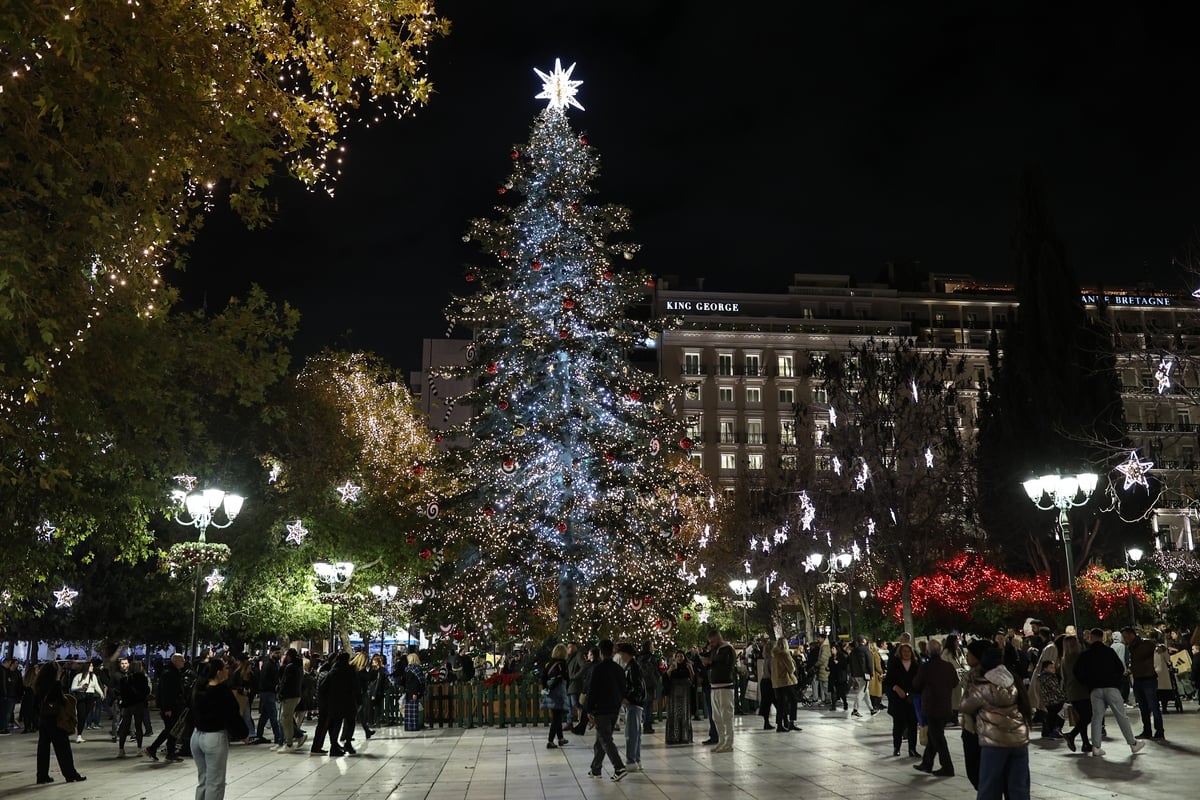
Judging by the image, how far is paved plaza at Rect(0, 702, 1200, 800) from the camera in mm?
11211

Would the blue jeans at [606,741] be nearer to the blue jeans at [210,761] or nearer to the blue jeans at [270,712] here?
the blue jeans at [210,761]

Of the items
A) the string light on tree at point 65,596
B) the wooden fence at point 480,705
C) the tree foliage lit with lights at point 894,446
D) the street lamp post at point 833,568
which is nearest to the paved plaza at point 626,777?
the wooden fence at point 480,705

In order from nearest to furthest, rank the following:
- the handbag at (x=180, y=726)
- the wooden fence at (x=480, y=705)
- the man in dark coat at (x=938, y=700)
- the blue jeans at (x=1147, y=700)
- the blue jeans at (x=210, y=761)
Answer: the blue jeans at (x=210, y=761)
the man in dark coat at (x=938, y=700)
the handbag at (x=180, y=726)
the blue jeans at (x=1147, y=700)
the wooden fence at (x=480, y=705)

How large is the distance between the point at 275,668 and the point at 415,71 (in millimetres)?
12314

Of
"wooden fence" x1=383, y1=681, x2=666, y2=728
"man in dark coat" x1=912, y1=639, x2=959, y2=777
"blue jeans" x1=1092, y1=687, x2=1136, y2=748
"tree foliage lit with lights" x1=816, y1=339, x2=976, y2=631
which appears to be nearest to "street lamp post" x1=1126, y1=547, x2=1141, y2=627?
"tree foliage lit with lights" x1=816, y1=339, x2=976, y2=631

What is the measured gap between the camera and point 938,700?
39.5 ft

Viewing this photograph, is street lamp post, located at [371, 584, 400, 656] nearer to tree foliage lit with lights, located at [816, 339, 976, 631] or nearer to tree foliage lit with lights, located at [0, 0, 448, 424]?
tree foliage lit with lights, located at [816, 339, 976, 631]

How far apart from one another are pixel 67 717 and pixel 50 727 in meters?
0.22

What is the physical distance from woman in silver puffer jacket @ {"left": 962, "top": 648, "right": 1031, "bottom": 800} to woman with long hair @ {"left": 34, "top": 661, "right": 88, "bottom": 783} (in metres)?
11.3

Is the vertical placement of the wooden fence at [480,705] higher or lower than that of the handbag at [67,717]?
lower

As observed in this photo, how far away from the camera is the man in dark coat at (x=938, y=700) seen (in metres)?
Answer: 12.0

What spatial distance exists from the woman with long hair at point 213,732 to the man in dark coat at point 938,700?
25.0 ft

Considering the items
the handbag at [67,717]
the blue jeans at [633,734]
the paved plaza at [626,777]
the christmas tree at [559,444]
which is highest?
the christmas tree at [559,444]

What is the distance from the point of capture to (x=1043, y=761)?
44.0ft
